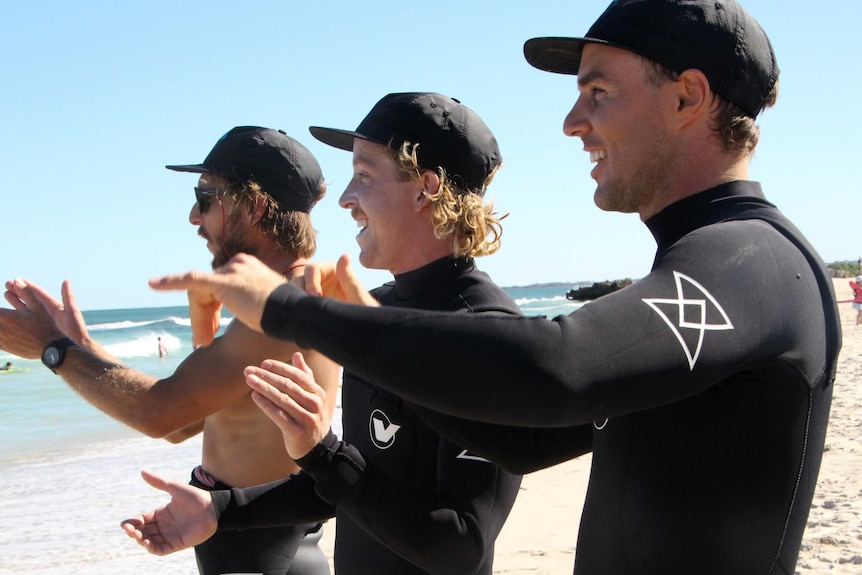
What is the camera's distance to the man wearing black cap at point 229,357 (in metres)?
3.07

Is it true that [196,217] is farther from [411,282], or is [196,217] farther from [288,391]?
[288,391]

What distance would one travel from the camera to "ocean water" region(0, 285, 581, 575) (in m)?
7.68

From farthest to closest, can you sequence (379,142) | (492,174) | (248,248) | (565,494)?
(565,494) → (248,248) → (492,174) → (379,142)

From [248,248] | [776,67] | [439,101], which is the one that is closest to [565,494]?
[248,248]

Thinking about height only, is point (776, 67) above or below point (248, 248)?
above

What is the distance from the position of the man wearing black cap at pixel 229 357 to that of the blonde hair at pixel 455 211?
0.66 m

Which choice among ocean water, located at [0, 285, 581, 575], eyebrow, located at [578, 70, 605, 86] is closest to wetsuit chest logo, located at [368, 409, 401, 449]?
eyebrow, located at [578, 70, 605, 86]

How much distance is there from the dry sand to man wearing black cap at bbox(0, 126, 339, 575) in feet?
12.0

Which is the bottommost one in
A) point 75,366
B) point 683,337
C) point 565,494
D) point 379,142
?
point 565,494

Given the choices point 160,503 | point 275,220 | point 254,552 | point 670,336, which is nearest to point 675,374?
point 670,336

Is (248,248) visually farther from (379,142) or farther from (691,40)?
(691,40)

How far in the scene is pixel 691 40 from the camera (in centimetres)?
170

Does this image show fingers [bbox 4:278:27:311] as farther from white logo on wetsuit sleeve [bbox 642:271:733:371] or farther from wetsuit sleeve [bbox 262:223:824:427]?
white logo on wetsuit sleeve [bbox 642:271:733:371]

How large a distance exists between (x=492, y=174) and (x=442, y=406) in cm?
168
